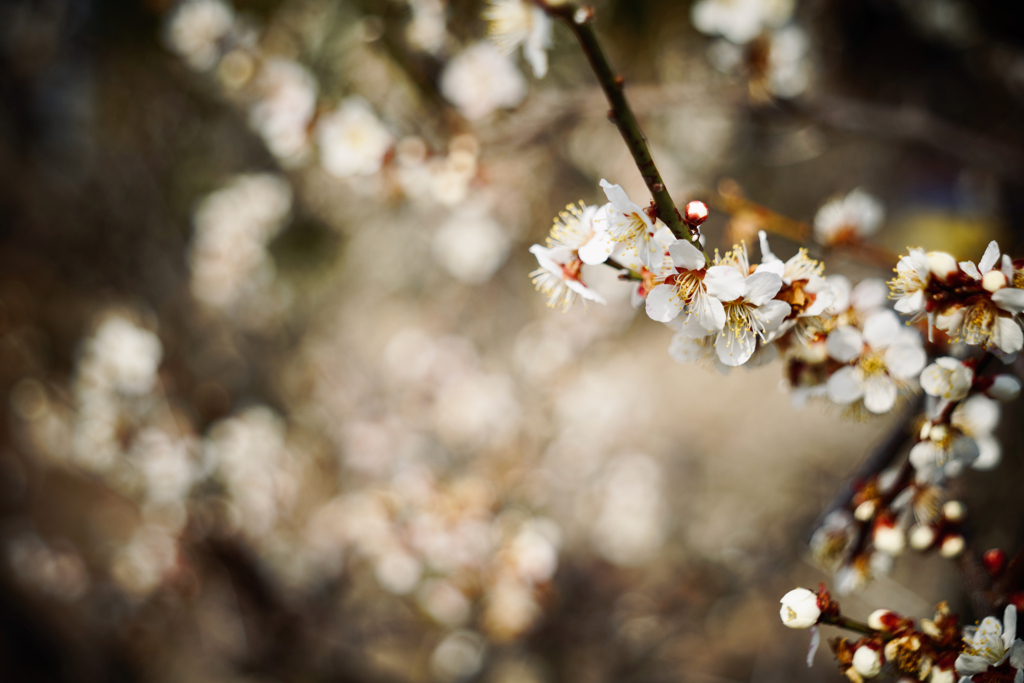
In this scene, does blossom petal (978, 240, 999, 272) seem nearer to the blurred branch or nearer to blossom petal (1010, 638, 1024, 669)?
blossom petal (1010, 638, 1024, 669)

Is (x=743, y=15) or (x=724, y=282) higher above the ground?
(x=743, y=15)

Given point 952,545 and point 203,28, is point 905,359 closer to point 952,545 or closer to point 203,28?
point 952,545

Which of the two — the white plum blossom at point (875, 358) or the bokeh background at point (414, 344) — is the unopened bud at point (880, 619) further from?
the bokeh background at point (414, 344)

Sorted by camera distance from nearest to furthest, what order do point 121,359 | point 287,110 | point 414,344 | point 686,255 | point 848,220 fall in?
point 686,255 → point 848,220 → point 287,110 → point 121,359 → point 414,344

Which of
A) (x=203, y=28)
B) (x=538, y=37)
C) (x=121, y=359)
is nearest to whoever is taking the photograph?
(x=538, y=37)

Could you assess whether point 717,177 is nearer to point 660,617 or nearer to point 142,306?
point 660,617

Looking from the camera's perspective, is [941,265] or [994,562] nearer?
[941,265]

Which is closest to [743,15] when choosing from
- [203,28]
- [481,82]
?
[481,82]

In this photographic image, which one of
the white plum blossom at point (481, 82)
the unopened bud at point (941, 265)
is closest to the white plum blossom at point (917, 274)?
the unopened bud at point (941, 265)

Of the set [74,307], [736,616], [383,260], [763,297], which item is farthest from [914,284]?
[74,307]

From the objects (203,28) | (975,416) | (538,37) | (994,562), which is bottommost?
(994,562)
